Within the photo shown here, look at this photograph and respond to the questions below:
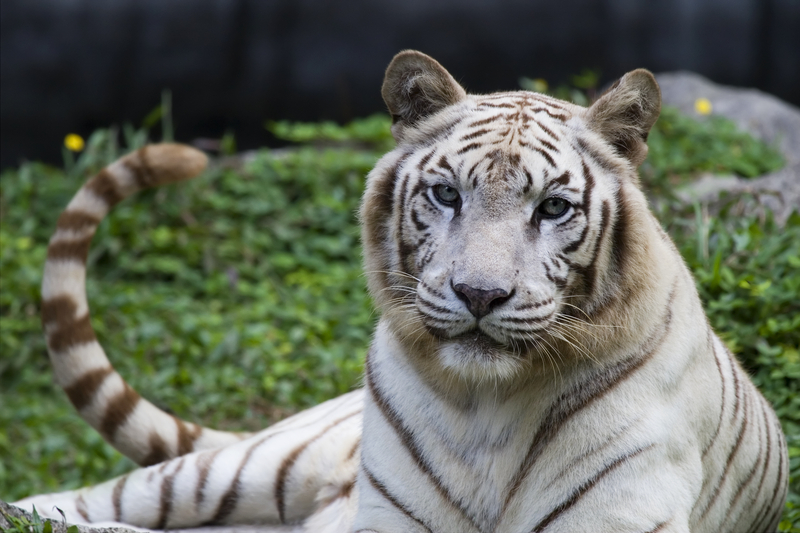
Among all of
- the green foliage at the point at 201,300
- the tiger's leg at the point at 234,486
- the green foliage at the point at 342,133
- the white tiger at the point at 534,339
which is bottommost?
the green foliage at the point at 201,300

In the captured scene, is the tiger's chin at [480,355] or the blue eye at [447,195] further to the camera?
the blue eye at [447,195]

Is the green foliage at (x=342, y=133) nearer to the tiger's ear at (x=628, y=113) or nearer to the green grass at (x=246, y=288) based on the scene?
the green grass at (x=246, y=288)

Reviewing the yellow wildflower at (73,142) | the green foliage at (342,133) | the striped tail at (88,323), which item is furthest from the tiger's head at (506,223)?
the yellow wildflower at (73,142)

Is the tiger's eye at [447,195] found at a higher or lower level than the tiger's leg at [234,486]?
higher

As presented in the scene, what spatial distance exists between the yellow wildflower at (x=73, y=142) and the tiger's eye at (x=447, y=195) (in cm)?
529

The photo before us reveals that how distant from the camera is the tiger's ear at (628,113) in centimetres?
233

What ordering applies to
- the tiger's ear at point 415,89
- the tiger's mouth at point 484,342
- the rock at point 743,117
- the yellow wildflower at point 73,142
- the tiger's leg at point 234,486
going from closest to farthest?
1. the tiger's mouth at point 484,342
2. the tiger's ear at point 415,89
3. the tiger's leg at point 234,486
4. the rock at point 743,117
5. the yellow wildflower at point 73,142

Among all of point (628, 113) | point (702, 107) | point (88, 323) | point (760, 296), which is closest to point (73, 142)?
point (88, 323)

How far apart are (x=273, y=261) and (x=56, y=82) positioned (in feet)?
8.59

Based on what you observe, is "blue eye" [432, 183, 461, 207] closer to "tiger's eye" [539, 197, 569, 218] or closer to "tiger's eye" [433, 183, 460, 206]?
"tiger's eye" [433, 183, 460, 206]

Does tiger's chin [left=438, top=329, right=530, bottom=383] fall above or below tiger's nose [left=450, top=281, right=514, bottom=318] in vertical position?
below

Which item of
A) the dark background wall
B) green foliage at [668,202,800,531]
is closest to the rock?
the dark background wall

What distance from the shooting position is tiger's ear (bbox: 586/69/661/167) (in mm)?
2332

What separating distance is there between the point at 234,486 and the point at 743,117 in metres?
5.78
